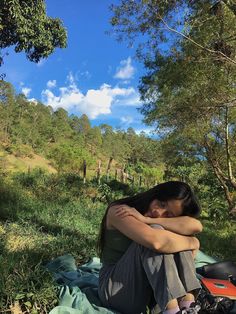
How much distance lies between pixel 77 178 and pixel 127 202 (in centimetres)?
1215

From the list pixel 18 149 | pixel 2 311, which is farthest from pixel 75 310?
pixel 18 149

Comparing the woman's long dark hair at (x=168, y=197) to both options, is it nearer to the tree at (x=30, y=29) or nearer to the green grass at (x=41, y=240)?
the green grass at (x=41, y=240)

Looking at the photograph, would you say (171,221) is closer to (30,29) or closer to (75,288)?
(75,288)

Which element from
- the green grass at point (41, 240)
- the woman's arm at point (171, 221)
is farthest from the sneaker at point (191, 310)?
the green grass at point (41, 240)

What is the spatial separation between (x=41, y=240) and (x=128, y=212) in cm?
277

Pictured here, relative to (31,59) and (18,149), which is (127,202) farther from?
(18,149)

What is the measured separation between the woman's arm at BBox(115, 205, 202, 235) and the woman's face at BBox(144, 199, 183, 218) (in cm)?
8

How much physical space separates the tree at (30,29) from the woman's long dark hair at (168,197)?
25.1 ft

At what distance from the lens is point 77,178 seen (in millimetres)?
14938

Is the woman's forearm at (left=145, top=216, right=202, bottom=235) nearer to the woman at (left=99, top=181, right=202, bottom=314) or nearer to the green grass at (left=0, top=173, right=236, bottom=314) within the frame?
the woman at (left=99, top=181, right=202, bottom=314)

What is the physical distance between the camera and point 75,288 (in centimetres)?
298

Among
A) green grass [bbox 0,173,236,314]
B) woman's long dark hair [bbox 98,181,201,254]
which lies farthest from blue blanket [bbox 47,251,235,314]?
woman's long dark hair [bbox 98,181,201,254]

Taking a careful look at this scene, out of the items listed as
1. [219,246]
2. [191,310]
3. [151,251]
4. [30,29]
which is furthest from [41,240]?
[30,29]

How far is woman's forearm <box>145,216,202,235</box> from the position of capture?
2.69 metres
